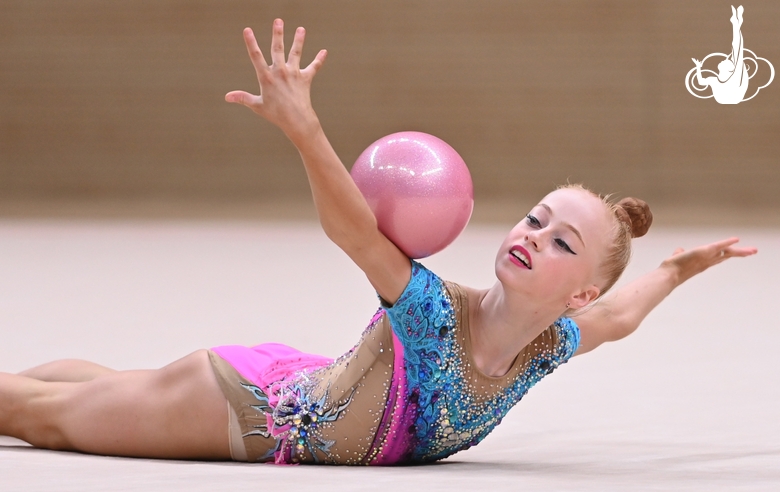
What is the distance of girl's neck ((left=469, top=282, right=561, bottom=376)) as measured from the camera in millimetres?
2367

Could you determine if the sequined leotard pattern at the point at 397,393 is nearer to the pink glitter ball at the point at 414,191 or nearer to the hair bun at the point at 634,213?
the pink glitter ball at the point at 414,191

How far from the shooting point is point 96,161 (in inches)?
444

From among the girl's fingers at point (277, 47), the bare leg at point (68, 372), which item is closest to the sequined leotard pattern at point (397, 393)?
the girl's fingers at point (277, 47)

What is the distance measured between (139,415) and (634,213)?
1299 millimetres

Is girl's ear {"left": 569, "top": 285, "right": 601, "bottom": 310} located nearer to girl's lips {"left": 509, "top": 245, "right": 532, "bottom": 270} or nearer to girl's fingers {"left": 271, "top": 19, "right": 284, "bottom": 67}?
girl's lips {"left": 509, "top": 245, "right": 532, "bottom": 270}

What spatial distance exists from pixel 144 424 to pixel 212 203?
8830 millimetres

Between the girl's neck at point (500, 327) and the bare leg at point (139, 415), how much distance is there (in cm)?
64

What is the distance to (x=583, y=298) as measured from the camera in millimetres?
2408

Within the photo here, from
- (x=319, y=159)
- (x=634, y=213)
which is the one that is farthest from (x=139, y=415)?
(x=634, y=213)

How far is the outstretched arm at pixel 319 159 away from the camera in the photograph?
205 cm

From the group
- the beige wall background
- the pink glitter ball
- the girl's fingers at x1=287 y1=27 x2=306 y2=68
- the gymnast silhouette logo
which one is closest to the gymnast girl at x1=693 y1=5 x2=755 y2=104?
the gymnast silhouette logo

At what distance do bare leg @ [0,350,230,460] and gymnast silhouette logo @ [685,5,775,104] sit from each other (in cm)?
897

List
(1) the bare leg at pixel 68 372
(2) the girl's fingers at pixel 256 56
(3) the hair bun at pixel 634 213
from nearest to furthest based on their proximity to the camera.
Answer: (2) the girl's fingers at pixel 256 56, (3) the hair bun at pixel 634 213, (1) the bare leg at pixel 68 372

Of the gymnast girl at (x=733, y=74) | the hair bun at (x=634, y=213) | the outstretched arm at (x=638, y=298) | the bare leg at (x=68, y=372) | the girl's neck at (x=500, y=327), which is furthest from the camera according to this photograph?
the gymnast girl at (x=733, y=74)
